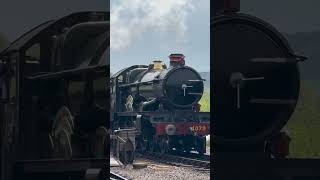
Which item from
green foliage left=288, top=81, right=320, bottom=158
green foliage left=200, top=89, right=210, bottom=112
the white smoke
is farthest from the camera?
green foliage left=288, top=81, right=320, bottom=158

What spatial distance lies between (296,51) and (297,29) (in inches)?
5.1

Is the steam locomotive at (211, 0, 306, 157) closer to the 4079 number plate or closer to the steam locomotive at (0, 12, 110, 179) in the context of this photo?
the 4079 number plate

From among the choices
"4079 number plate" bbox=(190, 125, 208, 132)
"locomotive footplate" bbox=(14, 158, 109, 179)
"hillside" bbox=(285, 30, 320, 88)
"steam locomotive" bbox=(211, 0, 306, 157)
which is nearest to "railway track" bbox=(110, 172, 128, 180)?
"locomotive footplate" bbox=(14, 158, 109, 179)

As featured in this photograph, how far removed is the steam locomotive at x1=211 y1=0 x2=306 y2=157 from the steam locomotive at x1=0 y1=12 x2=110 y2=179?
2.16ft

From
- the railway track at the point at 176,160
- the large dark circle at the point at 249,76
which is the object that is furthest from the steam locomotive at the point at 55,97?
the large dark circle at the point at 249,76

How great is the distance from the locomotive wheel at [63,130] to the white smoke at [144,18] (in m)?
0.43

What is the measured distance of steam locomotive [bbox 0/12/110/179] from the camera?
260cm

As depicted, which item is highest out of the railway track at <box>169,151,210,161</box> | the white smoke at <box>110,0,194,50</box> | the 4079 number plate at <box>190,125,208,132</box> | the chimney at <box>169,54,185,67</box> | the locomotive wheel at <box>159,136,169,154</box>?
the white smoke at <box>110,0,194,50</box>

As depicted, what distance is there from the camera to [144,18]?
2.46m

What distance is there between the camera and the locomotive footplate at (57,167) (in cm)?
264

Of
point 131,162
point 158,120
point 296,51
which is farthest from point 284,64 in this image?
point 131,162

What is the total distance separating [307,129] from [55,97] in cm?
132

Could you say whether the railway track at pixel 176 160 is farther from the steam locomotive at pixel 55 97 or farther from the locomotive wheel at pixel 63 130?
the locomotive wheel at pixel 63 130

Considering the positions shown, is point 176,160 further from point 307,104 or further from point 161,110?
point 307,104
